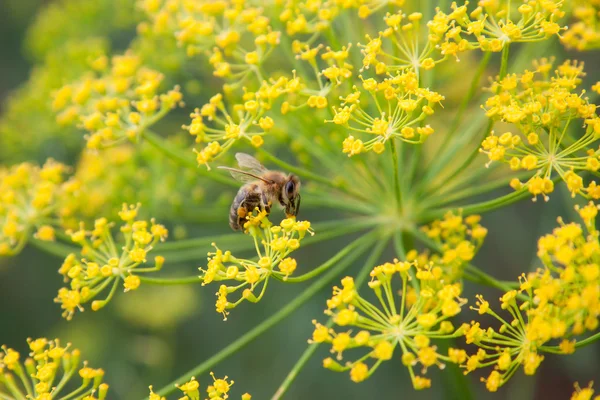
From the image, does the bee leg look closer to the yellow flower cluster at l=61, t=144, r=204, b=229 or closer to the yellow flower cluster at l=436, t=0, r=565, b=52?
the yellow flower cluster at l=61, t=144, r=204, b=229

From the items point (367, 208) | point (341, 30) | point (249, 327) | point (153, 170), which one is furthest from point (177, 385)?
point (249, 327)

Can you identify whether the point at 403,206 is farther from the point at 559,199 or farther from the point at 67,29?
the point at 67,29

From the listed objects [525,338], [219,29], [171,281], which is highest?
[219,29]

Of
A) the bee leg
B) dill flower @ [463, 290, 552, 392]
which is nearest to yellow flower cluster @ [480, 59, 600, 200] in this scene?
dill flower @ [463, 290, 552, 392]

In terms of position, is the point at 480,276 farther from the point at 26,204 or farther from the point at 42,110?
the point at 42,110

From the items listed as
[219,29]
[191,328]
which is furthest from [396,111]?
[191,328]

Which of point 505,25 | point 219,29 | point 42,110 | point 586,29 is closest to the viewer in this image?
point 505,25
